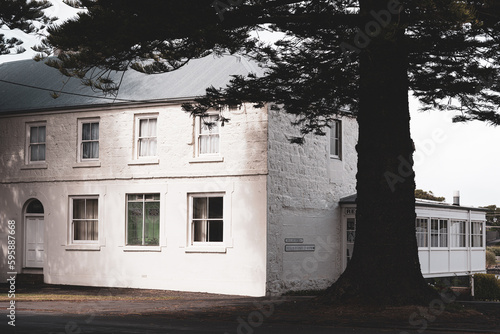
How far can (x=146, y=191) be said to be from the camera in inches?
986

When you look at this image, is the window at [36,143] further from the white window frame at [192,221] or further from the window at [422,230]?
the window at [422,230]

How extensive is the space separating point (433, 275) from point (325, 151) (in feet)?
20.5

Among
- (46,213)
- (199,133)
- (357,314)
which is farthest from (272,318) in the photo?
(46,213)

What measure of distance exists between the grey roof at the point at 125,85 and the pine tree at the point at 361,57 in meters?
6.85

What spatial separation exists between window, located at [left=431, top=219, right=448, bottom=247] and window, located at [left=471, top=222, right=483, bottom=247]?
116 inches

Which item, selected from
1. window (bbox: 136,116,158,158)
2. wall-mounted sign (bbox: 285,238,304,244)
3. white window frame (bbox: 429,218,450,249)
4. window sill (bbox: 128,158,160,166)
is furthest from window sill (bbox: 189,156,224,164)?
white window frame (bbox: 429,218,450,249)

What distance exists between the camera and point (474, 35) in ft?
51.2

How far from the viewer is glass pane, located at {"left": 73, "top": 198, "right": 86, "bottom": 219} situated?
26344 millimetres

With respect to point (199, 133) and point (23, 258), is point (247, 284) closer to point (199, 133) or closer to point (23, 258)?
point (199, 133)

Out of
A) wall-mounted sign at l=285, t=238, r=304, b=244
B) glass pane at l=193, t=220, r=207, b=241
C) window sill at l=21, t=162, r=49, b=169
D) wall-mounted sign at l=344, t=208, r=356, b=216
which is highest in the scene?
window sill at l=21, t=162, r=49, b=169

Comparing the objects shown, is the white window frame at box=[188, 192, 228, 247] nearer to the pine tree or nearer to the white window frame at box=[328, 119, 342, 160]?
the white window frame at box=[328, 119, 342, 160]

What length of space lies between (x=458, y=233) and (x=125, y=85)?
46.1 feet

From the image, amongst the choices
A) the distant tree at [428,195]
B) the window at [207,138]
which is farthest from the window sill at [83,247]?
the distant tree at [428,195]

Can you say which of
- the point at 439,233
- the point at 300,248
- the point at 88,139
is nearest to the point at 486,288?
the point at 300,248
